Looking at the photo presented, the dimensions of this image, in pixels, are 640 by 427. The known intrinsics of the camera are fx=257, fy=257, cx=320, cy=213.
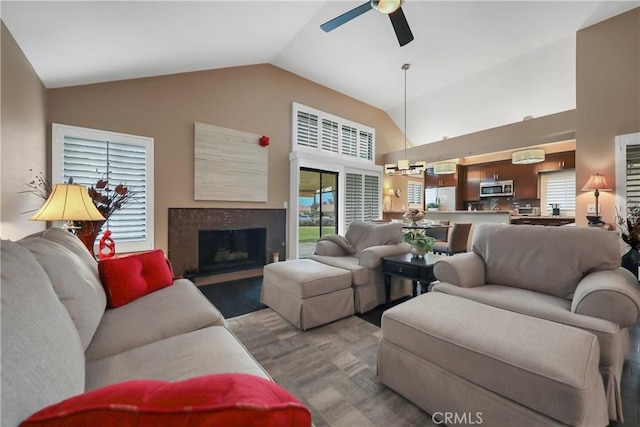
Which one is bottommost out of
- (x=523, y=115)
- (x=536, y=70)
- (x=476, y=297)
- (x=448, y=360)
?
(x=448, y=360)

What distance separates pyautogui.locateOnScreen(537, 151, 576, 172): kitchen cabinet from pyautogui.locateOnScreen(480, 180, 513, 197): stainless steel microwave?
0.72m

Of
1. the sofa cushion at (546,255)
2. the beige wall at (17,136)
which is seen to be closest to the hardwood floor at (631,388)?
the sofa cushion at (546,255)

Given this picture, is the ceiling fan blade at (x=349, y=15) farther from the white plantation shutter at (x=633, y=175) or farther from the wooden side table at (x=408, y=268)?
the white plantation shutter at (x=633, y=175)

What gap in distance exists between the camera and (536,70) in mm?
4469

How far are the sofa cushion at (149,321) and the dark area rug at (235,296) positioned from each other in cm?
113

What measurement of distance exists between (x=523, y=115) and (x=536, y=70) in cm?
90

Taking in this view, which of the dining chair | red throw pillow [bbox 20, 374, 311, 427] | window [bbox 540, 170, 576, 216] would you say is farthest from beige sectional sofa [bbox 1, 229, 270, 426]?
window [bbox 540, 170, 576, 216]

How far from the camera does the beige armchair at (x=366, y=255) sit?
2.69m

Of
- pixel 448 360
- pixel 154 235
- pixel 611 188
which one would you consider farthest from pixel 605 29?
pixel 154 235

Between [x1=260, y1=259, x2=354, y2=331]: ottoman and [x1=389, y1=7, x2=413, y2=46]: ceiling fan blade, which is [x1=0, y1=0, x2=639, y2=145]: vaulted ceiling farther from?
[x1=260, y1=259, x2=354, y2=331]: ottoman

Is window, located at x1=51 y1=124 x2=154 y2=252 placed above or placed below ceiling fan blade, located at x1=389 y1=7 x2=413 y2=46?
below

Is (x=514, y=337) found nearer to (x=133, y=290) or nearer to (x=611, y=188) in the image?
(x=133, y=290)

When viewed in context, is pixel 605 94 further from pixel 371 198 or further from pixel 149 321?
pixel 149 321

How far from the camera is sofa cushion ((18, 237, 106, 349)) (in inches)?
41.4
